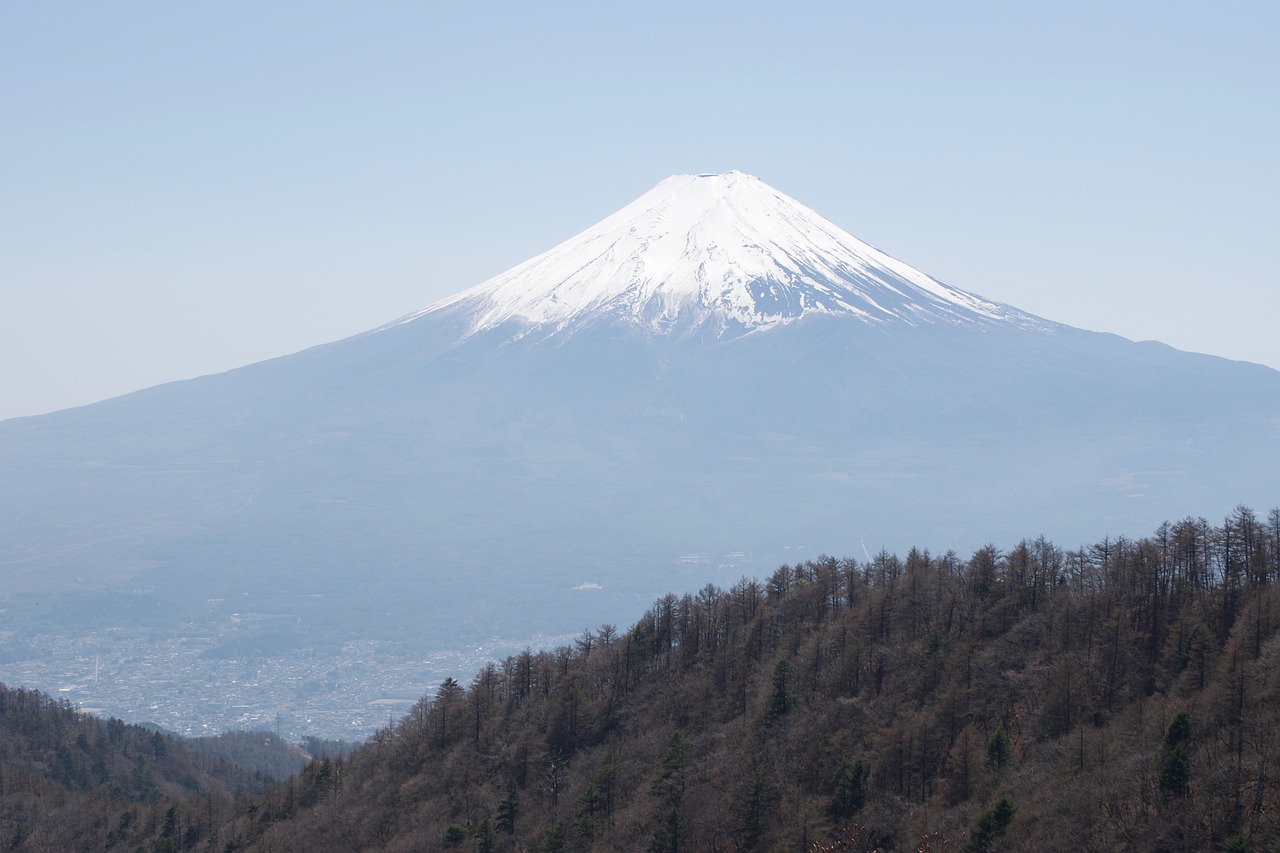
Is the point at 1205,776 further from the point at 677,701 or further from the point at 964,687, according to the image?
the point at 677,701

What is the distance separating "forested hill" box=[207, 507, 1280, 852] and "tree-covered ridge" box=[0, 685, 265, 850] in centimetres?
528

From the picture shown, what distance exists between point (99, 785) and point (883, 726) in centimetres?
6576

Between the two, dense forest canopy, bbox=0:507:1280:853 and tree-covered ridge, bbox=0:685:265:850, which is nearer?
dense forest canopy, bbox=0:507:1280:853

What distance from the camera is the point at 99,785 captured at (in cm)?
8950

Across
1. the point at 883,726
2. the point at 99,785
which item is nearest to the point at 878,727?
the point at 883,726

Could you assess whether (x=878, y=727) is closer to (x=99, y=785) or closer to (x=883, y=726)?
(x=883, y=726)

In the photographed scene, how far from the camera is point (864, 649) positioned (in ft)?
177

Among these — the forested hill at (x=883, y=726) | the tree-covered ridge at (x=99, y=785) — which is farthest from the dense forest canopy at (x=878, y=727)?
the tree-covered ridge at (x=99, y=785)

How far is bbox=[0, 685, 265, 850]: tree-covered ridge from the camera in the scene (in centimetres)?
6806

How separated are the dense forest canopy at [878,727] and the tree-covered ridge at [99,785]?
3.24 ft

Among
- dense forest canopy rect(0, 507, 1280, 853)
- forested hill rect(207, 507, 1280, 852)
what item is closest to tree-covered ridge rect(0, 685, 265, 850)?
dense forest canopy rect(0, 507, 1280, 853)

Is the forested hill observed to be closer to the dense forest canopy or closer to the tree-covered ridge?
the dense forest canopy

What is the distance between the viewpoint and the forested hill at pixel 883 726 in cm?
3628

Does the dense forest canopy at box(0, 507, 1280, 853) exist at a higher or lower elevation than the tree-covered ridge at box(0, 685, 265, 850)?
higher
